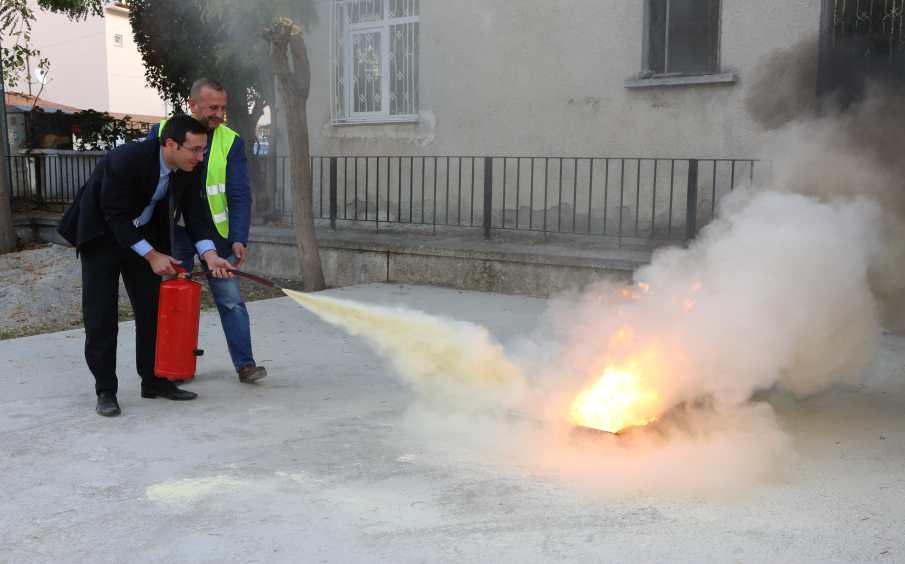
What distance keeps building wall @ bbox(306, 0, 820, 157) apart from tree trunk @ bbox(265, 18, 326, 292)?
2841mm

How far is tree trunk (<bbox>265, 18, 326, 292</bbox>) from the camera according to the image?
8809 mm

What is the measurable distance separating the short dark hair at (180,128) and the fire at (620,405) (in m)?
2.56

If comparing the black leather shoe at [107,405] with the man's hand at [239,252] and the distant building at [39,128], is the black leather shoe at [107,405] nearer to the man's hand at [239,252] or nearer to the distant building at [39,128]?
the man's hand at [239,252]

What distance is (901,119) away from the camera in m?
4.87

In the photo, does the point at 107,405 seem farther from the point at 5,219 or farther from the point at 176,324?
the point at 5,219

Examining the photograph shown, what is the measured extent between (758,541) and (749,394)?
4.31 ft

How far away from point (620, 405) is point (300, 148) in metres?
5.59

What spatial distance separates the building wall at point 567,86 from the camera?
9.12 meters

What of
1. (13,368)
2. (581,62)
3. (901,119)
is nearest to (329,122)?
(581,62)

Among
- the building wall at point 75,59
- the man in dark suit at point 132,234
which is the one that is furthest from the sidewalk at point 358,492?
the building wall at point 75,59

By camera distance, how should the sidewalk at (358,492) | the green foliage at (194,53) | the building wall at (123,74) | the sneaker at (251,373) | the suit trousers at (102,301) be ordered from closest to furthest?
the sidewalk at (358,492)
the suit trousers at (102,301)
the sneaker at (251,373)
the green foliage at (194,53)
the building wall at (123,74)

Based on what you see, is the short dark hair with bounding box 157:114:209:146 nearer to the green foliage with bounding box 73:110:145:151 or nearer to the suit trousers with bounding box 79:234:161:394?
the suit trousers with bounding box 79:234:161:394

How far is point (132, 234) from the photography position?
Answer: 4.79 m

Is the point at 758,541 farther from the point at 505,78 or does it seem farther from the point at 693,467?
the point at 505,78
